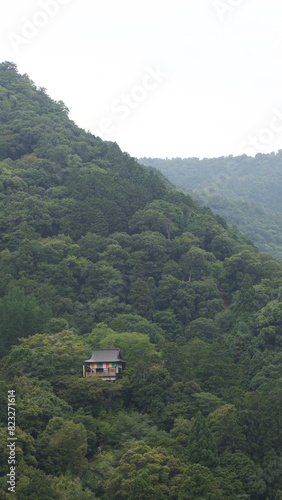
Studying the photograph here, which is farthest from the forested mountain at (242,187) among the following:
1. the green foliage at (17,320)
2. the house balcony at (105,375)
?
the house balcony at (105,375)

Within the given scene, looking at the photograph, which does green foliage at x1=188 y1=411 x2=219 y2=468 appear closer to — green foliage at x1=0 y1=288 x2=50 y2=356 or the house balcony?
the house balcony

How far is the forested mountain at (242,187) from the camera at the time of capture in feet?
339

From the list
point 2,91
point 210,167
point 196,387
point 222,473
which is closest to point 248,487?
point 222,473

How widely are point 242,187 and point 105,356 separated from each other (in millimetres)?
109511

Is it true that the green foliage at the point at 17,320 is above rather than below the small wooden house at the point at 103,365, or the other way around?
above

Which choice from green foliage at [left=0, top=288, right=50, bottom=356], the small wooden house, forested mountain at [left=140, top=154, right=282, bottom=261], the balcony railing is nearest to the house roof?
the small wooden house

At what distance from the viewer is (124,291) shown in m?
54.0

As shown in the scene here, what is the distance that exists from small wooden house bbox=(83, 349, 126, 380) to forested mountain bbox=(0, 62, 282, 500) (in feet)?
2.44

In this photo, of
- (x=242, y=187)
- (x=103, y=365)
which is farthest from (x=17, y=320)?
(x=242, y=187)

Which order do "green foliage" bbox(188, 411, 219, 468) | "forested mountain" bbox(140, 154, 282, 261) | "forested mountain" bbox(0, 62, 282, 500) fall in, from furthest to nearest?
"forested mountain" bbox(140, 154, 282, 261) → "green foliage" bbox(188, 411, 219, 468) → "forested mountain" bbox(0, 62, 282, 500)

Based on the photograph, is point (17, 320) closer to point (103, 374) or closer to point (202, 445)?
point (103, 374)

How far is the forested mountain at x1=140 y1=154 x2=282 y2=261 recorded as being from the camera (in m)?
103

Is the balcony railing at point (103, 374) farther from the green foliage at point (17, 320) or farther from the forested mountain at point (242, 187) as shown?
the forested mountain at point (242, 187)

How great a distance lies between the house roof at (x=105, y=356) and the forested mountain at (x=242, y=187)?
56821 millimetres
